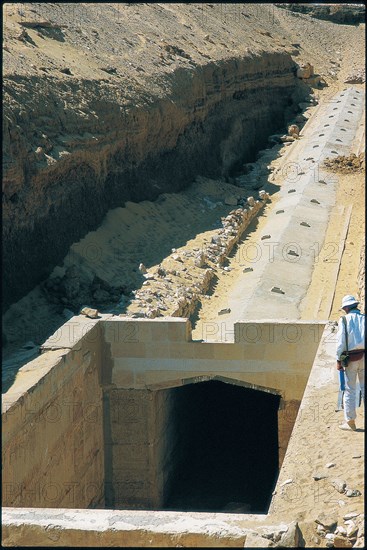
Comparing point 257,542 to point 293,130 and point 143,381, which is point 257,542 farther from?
point 293,130

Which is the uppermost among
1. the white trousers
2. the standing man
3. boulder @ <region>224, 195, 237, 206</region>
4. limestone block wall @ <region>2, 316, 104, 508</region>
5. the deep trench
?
boulder @ <region>224, 195, 237, 206</region>

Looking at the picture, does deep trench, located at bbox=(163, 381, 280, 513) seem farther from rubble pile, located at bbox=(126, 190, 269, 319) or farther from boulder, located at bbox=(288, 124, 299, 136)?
boulder, located at bbox=(288, 124, 299, 136)

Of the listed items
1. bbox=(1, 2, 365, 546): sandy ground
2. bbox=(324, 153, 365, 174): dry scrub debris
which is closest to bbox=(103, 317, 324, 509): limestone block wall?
bbox=(1, 2, 365, 546): sandy ground

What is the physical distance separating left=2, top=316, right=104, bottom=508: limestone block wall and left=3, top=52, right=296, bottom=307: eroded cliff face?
2.23 m

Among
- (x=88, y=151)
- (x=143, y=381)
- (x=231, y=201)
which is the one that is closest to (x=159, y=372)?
(x=143, y=381)

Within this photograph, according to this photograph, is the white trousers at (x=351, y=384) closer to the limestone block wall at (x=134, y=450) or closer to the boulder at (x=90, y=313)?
the limestone block wall at (x=134, y=450)

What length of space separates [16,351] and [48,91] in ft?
20.3

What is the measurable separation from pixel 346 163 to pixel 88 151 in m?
11.3

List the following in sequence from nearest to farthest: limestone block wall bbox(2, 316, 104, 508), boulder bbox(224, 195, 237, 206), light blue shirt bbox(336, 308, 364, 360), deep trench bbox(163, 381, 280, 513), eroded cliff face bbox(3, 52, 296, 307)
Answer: light blue shirt bbox(336, 308, 364, 360)
limestone block wall bbox(2, 316, 104, 508)
deep trench bbox(163, 381, 280, 513)
eroded cliff face bbox(3, 52, 296, 307)
boulder bbox(224, 195, 237, 206)

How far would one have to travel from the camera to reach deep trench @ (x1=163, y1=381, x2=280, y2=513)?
15781 millimetres

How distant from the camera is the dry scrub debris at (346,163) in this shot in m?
27.8

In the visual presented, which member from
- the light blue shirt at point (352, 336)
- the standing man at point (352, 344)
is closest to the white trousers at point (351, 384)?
the standing man at point (352, 344)

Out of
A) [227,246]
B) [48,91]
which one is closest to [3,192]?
[48,91]

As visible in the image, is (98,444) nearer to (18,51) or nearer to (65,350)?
(65,350)
